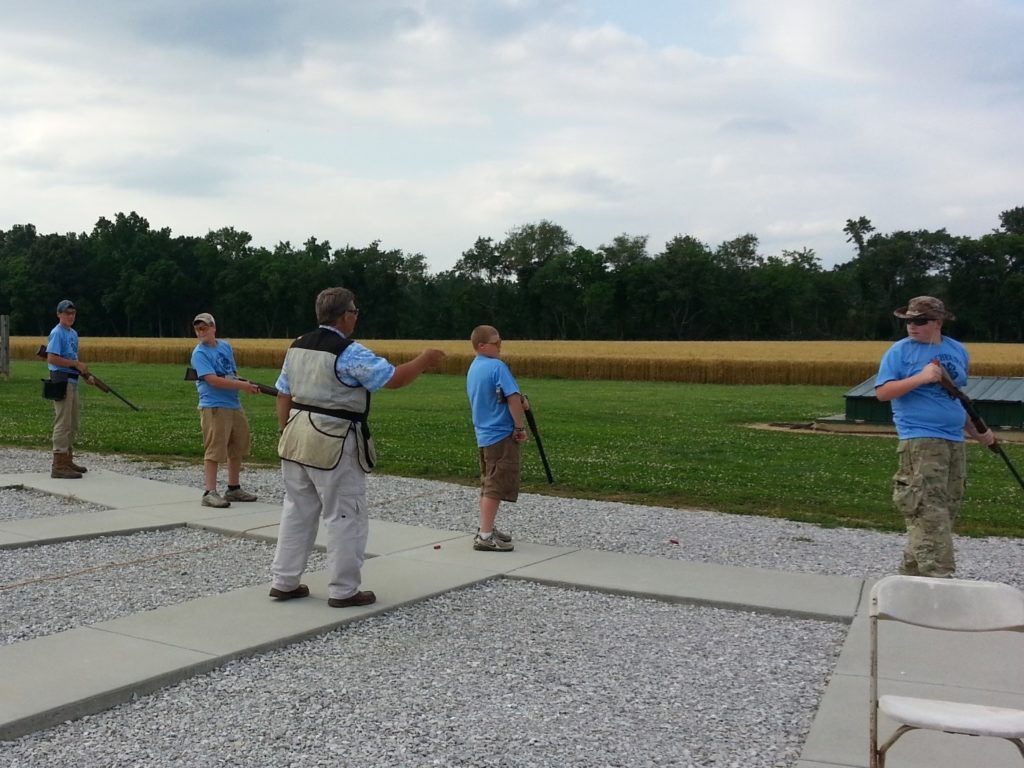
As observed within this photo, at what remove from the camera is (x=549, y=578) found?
6.92 metres

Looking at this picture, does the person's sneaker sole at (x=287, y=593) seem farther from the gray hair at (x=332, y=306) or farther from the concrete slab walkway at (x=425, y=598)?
the gray hair at (x=332, y=306)

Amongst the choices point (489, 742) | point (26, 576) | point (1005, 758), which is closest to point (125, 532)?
point (26, 576)

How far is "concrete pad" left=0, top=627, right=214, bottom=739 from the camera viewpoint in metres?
4.24

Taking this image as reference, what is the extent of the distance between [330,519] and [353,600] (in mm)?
526

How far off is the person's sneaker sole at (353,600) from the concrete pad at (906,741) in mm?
2726

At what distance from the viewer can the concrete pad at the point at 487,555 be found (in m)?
7.34

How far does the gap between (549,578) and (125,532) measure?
12.5ft

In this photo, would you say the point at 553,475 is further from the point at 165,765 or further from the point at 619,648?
the point at 165,765

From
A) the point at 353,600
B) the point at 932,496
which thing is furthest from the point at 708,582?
the point at 353,600

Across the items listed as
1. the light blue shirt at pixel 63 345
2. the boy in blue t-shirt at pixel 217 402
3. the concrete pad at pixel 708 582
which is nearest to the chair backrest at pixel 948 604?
the concrete pad at pixel 708 582

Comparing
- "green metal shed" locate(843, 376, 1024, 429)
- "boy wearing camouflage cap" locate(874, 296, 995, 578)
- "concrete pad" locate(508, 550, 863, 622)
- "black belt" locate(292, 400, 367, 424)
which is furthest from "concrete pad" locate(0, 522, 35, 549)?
"green metal shed" locate(843, 376, 1024, 429)

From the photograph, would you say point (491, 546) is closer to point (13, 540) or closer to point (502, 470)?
point (502, 470)

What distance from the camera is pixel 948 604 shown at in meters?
3.84

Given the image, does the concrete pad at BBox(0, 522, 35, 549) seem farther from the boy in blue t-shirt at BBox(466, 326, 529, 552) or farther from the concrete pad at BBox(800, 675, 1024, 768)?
the concrete pad at BBox(800, 675, 1024, 768)
